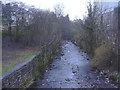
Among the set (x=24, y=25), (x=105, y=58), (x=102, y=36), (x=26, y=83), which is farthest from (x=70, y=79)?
(x=24, y=25)

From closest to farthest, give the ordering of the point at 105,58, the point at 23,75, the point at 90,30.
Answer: the point at 23,75, the point at 105,58, the point at 90,30

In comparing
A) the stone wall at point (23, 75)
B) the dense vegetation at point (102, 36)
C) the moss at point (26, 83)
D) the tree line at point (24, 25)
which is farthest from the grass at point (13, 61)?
the dense vegetation at point (102, 36)

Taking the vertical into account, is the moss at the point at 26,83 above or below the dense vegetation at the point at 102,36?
below

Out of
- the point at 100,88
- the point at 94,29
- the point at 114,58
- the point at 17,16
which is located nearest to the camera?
the point at 100,88

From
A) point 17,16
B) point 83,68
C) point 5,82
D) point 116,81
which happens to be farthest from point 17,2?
point 5,82

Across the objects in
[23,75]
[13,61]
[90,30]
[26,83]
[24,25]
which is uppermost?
[24,25]

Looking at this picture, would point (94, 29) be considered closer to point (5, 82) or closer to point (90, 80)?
point (90, 80)

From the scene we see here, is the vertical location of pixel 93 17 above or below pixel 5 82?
above

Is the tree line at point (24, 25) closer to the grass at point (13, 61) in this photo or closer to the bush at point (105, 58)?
the grass at point (13, 61)

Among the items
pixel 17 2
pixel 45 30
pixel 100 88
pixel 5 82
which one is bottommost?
pixel 100 88

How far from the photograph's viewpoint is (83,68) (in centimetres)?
1711

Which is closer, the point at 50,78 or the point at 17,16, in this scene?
the point at 50,78

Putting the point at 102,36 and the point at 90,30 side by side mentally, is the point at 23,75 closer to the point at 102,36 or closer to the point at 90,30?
the point at 102,36

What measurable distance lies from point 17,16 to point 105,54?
10470 millimetres
